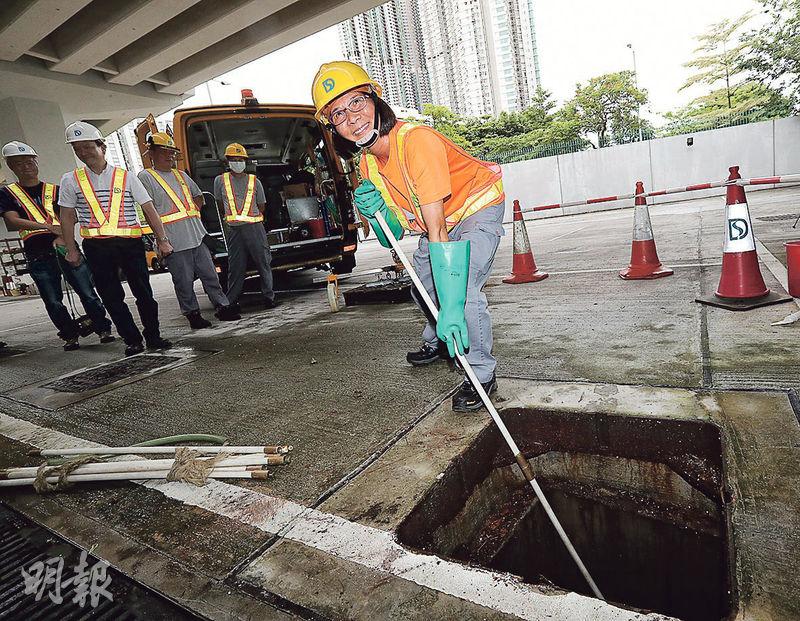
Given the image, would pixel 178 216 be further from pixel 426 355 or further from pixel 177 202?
pixel 426 355

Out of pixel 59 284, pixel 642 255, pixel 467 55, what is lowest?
pixel 642 255

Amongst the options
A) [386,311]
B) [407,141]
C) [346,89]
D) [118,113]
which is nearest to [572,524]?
[407,141]

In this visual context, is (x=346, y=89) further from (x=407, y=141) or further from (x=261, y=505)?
(x=261, y=505)

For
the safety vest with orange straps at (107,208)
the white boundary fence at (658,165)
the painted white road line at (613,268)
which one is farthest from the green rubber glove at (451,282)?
the white boundary fence at (658,165)

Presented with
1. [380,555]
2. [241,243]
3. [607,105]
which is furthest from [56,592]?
[607,105]

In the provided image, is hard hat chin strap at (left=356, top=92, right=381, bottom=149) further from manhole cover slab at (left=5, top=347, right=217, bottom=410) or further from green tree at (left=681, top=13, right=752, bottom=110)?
green tree at (left=681, top=13, right=752, bottom=110)

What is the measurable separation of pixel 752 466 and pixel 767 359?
42.8 inches

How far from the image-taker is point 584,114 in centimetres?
2433

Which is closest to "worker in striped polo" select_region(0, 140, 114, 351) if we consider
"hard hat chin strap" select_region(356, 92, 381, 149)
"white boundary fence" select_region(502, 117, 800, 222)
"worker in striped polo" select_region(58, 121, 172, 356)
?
"worker in striped polo" select_region(58, 121, 172, 356)

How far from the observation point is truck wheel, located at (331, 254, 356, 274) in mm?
7301

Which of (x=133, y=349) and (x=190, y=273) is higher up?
(x=190, y=273)

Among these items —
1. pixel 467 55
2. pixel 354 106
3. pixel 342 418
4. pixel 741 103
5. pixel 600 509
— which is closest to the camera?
pixel 600 509

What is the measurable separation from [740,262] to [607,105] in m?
24.5

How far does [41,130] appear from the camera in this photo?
43.2 ft
